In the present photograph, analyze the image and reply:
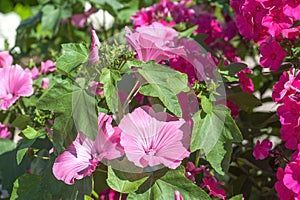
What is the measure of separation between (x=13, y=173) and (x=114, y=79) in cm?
45

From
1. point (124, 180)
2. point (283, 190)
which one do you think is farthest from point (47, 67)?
point (283, 190)

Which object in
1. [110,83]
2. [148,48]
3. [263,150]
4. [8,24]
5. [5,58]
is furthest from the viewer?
[8,24]

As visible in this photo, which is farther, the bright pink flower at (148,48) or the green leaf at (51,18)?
the green leaf at (51,18)

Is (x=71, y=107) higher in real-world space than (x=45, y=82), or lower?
higher

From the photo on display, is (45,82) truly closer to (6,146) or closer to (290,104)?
(6,146)

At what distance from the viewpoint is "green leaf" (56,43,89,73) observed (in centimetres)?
107

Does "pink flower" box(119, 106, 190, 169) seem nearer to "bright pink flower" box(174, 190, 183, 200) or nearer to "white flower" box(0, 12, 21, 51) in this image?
"bright pink flower" box(174, 190, 183, 200)

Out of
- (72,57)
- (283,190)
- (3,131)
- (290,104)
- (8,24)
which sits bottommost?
(8,24)

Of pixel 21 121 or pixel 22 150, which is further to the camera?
pixel 21 121

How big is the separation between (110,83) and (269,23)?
0.36 m

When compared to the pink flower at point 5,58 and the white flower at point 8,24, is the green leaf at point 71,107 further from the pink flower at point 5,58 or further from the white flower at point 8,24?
the white flower at point 8,24

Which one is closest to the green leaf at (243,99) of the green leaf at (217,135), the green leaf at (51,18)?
the green leaf at (217,135)

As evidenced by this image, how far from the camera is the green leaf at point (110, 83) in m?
1.00

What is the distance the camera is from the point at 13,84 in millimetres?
1282
